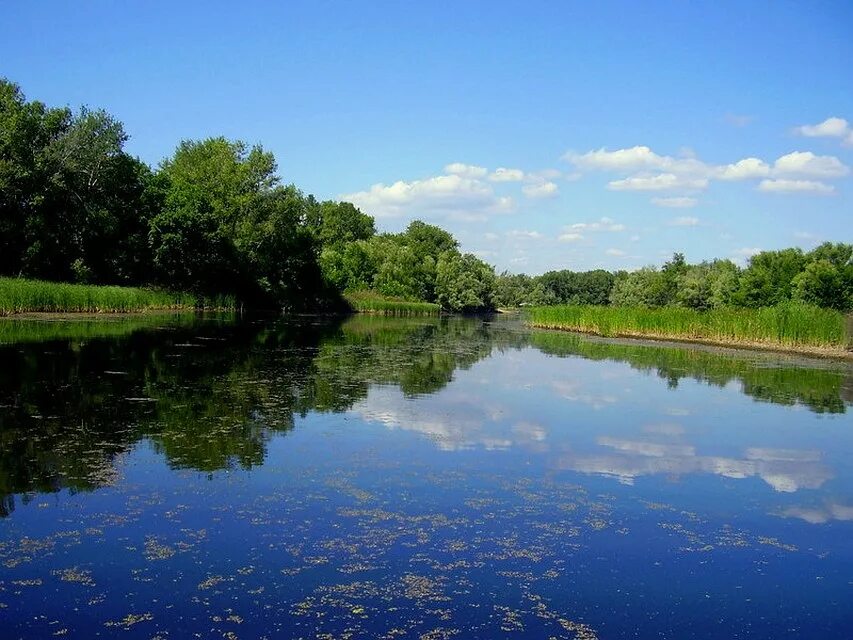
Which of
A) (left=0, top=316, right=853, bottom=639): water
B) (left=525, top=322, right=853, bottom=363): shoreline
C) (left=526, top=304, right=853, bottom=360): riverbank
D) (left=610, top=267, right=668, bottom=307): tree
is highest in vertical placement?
(left=610, top=267, right=668, bottom=307): tree

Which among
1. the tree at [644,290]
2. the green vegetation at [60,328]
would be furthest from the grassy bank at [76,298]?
the tree at [644,290]

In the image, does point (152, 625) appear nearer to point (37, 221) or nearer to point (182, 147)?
point (37, 221)

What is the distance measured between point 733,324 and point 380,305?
43.6 metres

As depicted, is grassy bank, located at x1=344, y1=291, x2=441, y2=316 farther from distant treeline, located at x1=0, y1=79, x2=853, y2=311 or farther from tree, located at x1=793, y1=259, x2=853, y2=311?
tree, located at x1=793, y1=259, x2=853, y2=311

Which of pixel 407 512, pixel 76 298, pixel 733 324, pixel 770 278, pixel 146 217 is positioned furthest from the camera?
pixel 770 278

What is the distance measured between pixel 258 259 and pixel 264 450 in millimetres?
51878

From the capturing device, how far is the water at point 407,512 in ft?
15.4

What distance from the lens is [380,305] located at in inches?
2886

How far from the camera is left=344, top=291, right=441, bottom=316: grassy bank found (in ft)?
239

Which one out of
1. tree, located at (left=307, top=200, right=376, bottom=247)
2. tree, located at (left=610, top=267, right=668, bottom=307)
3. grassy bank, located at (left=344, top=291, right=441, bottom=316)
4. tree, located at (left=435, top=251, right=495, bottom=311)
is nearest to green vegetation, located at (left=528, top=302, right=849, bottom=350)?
grassy bank, located at (left=344, top=291, right=441, bottom=316)

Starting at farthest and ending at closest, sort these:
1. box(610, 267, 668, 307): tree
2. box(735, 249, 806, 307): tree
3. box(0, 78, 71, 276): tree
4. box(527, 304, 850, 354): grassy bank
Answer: box(610, 267, 668, 307): tree
box(735, 249, 806, 307): tree
box(0, 78, 71, 276): tree
box(527, 304, 850, 354): grassy bank

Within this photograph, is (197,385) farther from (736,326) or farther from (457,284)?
(457,284)

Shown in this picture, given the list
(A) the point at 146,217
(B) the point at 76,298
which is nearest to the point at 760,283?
(A) the point at 146,217

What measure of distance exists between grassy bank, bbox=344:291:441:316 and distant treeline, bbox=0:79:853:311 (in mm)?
1648
